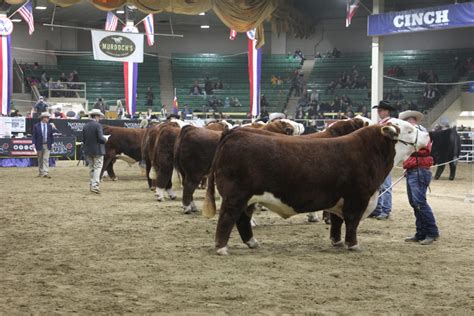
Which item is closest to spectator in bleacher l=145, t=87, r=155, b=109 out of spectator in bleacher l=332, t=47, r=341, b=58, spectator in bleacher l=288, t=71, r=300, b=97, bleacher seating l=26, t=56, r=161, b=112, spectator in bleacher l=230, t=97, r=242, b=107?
bleacher seating l=26, t=56, r=161, b=112

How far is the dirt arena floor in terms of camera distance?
584 cm

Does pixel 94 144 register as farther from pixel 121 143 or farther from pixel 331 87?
pixel 331 87

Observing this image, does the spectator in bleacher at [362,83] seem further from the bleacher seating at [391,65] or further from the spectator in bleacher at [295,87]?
the spectator in bleacher at [295,87]

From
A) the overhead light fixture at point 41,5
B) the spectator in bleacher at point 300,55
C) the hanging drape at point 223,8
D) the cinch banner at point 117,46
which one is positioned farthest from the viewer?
the spectator in bleacher at point 300,55

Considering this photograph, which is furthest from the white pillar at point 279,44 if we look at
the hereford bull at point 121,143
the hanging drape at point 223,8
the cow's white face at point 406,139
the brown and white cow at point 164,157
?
the cow's white face at point 406,139

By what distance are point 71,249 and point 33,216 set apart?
350cm

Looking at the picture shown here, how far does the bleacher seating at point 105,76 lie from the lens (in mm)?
40531

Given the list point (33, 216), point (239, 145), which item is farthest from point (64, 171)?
point (239, 145)

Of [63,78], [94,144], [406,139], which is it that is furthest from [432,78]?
[406,139]

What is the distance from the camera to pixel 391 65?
3991 cm

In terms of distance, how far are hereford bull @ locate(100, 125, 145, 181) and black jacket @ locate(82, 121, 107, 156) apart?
325cm

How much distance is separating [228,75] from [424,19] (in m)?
20.4

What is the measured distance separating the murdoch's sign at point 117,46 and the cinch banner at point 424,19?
30.7ft

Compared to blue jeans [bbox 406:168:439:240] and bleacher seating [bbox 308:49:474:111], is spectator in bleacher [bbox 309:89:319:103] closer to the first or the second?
bleacher seating [bbox 308:49:474:111]
